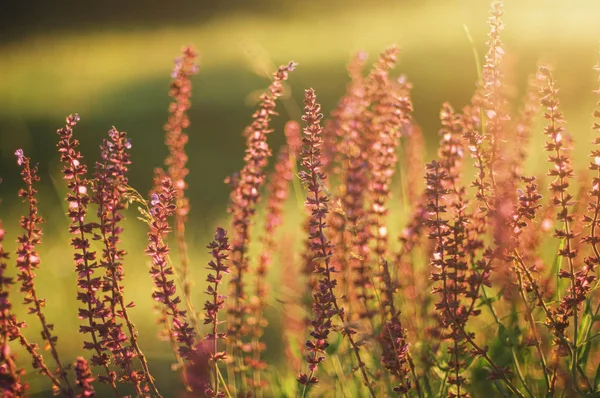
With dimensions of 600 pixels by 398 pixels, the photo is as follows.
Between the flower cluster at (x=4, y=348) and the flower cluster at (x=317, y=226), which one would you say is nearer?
the flower cluster at (x=4, y=348)

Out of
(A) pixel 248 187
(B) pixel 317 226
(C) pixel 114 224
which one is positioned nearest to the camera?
(B) pixel 317 226

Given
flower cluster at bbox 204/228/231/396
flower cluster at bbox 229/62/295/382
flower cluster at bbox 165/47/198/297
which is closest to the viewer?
flower cluster at bbox 204/228/231/396

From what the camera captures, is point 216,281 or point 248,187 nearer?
point 216,281

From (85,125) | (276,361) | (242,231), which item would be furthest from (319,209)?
(85,125)

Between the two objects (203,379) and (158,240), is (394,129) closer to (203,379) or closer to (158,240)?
(158,240)

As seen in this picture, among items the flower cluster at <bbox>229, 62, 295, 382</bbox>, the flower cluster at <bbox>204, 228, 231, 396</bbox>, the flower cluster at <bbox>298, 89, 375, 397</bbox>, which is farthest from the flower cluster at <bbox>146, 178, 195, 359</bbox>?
the flower cluster at <bbox>229, 62, 295, 382</bbox>

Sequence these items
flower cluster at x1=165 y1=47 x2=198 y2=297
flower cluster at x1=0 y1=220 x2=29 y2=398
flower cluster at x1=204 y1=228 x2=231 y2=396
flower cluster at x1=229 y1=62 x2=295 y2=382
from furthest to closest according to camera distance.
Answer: flower cluster at x1=165 y1=47 x2=198 y2=297
flower cluster at x1=229 y1=62 x2=295 y2=382
flower cluster at x1=204 y1=228 x2=231 y2=396
flower cluster at x1=0 y1=220 x2=29 y2=398

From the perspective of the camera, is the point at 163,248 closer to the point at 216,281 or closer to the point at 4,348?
the point at 216,281

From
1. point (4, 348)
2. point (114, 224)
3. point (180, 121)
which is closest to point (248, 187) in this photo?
point (180, 121)

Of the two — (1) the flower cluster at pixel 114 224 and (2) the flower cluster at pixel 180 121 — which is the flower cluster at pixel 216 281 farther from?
(2) the flower cluster at pixel 180 121

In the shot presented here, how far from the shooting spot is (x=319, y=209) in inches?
90.2

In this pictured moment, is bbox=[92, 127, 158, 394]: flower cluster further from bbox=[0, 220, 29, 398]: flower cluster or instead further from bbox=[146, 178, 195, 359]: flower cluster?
bbox=[0, 220, 29, 398]: flower cluster

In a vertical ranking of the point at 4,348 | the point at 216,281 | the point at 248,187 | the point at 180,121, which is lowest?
the point at 4,348

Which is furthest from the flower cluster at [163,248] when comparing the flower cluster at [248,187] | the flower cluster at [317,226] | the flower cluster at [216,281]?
the flower cluster at [248,187]
